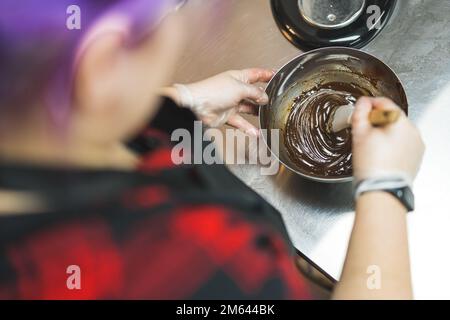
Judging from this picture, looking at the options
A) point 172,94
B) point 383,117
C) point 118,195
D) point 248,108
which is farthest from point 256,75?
point 118,195

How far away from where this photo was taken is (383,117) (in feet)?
1.80

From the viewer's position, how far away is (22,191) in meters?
0.41

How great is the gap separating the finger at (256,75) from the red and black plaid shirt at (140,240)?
275mm

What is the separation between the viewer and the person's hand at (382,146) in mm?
560

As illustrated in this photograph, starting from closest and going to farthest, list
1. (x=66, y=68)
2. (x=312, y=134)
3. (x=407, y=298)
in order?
(x=66, y=68) < (x=407, y=298) < (x=312, y=134)

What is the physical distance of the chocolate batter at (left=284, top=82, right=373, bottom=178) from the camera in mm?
722

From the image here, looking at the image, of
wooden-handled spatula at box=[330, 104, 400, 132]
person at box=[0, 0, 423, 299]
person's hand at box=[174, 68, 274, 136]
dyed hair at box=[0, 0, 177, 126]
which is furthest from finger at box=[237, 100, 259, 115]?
dyed hair at box=[0, 0, 177, 126]

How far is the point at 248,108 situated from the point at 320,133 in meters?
0.11

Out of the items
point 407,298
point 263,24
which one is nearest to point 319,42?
point 263,24

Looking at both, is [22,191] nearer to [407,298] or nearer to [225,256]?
[225,256]

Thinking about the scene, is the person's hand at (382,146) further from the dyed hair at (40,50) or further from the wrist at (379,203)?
the dyed hair at (40,50)

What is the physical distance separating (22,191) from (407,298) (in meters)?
0.38

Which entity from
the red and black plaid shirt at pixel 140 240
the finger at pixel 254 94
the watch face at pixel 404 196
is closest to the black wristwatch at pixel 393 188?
the watch face at pixel 404 196

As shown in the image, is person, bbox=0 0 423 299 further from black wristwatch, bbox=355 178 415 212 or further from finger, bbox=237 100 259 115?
finger, bbox=237 100 259 115
